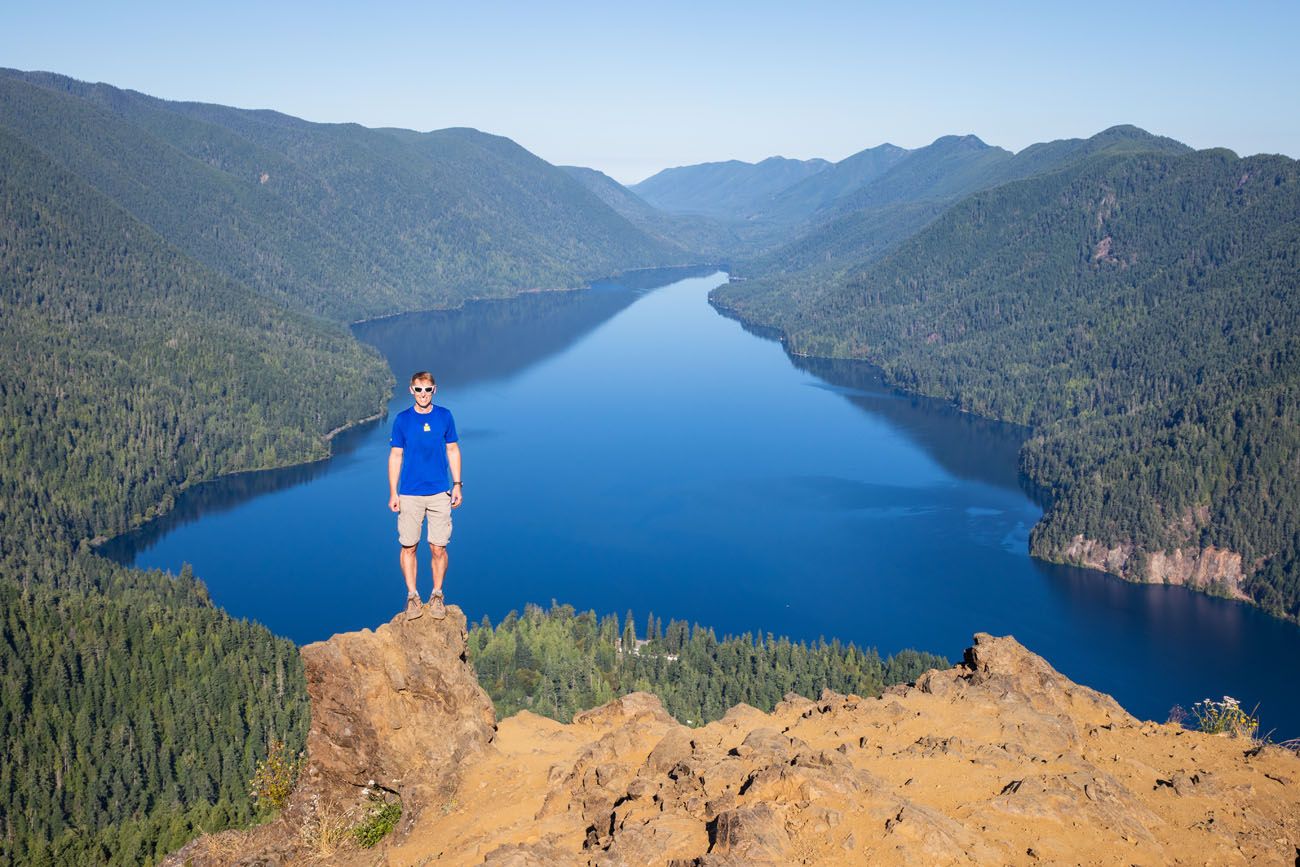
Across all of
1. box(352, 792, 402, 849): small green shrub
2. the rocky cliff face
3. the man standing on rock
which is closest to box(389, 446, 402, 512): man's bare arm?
the man standing on rock

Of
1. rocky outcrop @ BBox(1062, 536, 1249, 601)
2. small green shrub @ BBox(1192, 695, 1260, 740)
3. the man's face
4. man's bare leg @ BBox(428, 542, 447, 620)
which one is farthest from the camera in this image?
rocky outcrop @ BBox(1062, 536, 1249, 601)

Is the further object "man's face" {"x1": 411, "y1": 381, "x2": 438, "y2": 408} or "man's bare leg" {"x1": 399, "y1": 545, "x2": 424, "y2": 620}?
"man's bare leg" {"x1": 399, "y1": 545, "x2": 424, "y2": 620}

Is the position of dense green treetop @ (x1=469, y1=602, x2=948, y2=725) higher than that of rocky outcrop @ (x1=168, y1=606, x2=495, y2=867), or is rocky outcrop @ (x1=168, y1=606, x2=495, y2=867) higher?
rocky outcrop @ (x1=168, y1=606, x2=495, y2=867)

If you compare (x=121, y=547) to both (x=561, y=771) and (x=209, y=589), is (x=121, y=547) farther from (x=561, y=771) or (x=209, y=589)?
(x=561, y=771)

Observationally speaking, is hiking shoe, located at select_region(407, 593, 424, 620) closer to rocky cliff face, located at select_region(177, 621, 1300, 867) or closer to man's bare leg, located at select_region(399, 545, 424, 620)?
man's bare leg, located at select_region(399, 545, 424, 620)

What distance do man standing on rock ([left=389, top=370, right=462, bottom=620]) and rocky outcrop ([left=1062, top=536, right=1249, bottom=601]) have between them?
555ft

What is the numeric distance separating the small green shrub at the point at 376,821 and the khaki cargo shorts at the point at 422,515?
22.1 feet

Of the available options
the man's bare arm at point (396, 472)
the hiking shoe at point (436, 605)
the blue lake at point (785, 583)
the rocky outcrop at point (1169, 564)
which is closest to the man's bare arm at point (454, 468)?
the man's bare arm at point (396, 472)

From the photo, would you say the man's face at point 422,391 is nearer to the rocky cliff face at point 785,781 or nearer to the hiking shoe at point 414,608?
the hiking shoe at point 414,608

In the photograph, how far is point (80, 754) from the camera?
368 ft

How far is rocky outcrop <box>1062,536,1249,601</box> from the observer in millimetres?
169250

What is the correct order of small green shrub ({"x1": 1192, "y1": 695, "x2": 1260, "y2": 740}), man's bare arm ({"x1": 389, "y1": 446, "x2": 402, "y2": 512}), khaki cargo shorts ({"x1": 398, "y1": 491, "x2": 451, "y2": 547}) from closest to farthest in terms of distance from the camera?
man's bare arm ({"x1": 389, "y1": 446, "x2": 402, "y2": 512}), khaki cargo shorts ({"x1": 398, "y1": 491, "x2": 451, "y2": 547}), small green shrub ({"x1": 1192, "y1": 695, "x2": 1260, "y2": 740})

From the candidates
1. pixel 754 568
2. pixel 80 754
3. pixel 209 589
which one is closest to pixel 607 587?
pixel 754 568

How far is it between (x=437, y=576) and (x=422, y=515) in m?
1.79
